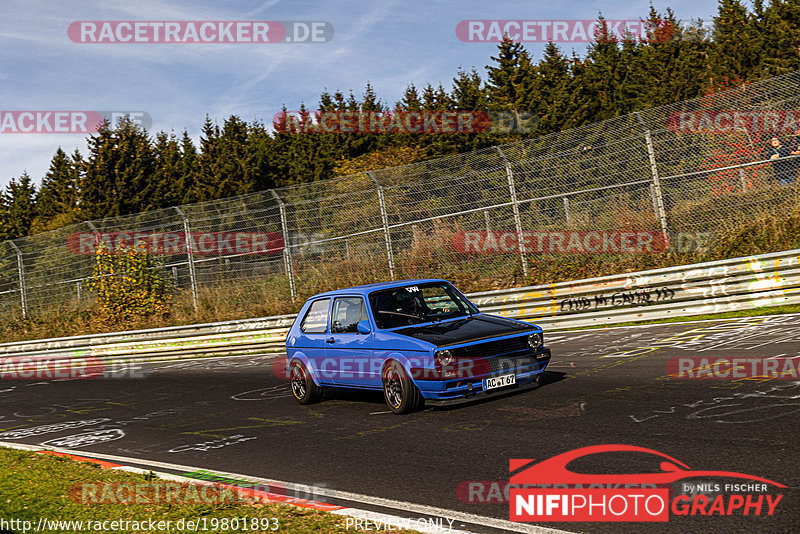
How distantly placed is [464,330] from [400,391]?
1029mm

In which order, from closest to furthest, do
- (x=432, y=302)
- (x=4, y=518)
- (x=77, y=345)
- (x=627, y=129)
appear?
(x=4, y=518), (x=432, y=302), (x=627, y=129), (x=77, y=345)

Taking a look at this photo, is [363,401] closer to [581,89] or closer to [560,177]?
[560,177]

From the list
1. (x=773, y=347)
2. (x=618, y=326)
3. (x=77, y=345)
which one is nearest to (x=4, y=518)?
(x=773, y=347)

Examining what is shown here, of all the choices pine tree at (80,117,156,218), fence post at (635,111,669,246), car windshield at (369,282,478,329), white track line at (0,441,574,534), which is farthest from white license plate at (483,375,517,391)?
pine tree at (80,117,156,218)

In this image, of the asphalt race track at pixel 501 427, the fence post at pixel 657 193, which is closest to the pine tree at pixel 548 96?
the fence post at pixel 657 193

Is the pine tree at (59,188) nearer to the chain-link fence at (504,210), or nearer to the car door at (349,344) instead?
the chain-link fence at (504,210)

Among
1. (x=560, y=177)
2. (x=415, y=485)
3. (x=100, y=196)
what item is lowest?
(x=415, y=485)

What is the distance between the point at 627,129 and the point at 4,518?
1398cm

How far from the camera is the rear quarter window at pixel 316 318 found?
33.1 feet

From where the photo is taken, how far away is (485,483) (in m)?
5.41

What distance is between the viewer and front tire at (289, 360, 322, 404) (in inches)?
401

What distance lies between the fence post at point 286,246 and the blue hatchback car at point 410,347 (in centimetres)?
1064

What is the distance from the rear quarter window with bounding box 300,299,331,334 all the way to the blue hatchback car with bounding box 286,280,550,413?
15 mm

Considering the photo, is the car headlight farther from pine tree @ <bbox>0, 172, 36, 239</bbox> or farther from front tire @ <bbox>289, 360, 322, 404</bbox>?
pine tree @ <bbox>0, 172, 36, 239</bbox>
